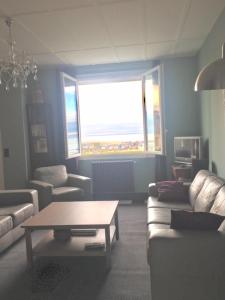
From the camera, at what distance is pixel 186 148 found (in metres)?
4.84

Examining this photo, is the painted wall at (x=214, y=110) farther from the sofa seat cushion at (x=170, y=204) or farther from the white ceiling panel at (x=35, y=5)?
the white ceiling panel at (x=35, y=5)

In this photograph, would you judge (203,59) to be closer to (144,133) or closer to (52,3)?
(144,133)

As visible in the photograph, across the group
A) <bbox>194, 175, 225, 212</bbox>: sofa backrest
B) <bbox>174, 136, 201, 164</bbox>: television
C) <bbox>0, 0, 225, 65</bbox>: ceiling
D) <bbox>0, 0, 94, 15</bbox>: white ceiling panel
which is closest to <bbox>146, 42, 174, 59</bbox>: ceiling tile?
<bbox>0, 0, 225, 65</bbox>: ceiling

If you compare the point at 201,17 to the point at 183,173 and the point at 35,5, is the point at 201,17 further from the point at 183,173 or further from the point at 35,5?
the point at 183,173

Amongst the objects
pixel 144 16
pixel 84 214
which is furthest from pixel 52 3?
pixel 84 214

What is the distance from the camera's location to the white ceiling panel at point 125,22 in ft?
9.65

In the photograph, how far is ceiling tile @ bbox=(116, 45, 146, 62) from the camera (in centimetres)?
439

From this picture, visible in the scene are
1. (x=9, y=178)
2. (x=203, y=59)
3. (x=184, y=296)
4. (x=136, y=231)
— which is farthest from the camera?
(x=9, y=178)

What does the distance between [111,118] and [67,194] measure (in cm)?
192

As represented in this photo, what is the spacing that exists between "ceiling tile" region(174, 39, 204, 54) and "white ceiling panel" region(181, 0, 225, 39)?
0.21 metres

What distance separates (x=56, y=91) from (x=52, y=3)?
9.30 ft

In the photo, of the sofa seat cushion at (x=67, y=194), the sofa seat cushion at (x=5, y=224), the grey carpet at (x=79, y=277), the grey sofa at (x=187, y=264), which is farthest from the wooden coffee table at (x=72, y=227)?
the sofa seat cushion at (x=67, y=194)

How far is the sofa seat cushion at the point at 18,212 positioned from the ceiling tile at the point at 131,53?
256 centimetres

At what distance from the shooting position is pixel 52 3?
276cm
